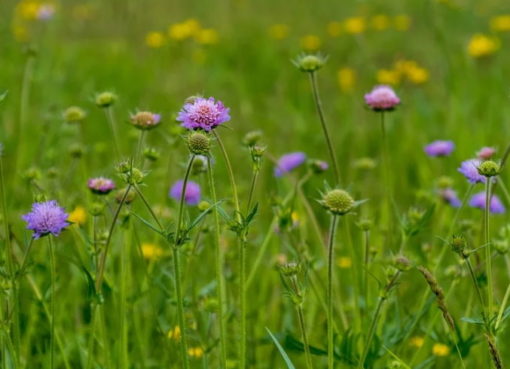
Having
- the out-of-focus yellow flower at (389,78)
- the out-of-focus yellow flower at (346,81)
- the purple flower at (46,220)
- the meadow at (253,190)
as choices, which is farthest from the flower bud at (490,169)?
the out-of-focus yellow flower at (346,81)

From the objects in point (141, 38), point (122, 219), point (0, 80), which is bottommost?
point (122, 219)

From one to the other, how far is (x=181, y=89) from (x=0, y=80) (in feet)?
2.92

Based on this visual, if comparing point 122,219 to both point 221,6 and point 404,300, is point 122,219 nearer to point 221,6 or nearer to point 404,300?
point 404,300

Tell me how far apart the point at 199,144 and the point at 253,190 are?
98 mm

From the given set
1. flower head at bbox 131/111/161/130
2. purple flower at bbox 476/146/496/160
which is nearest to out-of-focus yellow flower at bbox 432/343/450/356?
purple flower at bbox 476/146/496/160

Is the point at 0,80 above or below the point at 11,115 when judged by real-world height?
above

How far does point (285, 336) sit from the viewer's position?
1.25m

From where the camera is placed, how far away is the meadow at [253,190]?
3.61ft

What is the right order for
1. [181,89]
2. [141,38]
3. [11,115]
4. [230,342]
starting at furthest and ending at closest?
[141,38]
[181,89]
[11,115]
[230,342]

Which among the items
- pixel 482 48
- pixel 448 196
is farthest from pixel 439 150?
pixel 482 48

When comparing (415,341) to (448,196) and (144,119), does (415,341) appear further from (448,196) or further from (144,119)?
(144,119)

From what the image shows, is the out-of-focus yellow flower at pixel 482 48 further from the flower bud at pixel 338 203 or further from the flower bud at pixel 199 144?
the flower bud at pixel 199 144

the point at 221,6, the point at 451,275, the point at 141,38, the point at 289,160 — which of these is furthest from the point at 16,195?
the point at 221,6

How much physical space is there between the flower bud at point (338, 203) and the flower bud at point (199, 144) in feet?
0.62
